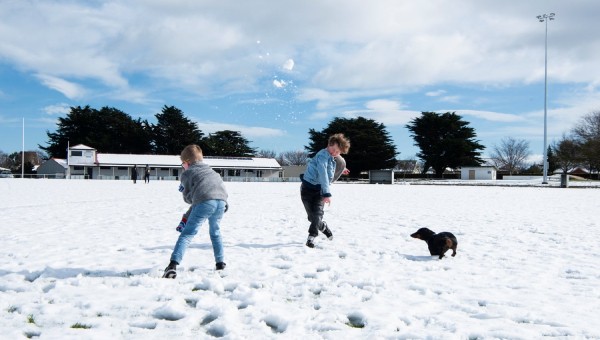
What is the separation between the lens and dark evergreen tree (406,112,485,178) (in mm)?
63250

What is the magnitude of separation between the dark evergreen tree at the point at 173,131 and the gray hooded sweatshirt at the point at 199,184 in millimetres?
69367

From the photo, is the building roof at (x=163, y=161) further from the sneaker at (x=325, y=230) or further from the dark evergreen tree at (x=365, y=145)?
the sneaker at (x=325, y=230)

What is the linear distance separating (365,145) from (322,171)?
59218mm

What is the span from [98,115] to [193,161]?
79.0m

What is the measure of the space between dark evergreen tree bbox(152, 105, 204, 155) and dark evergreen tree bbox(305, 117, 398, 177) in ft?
71.0

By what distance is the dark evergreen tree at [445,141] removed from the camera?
63250 millimetres

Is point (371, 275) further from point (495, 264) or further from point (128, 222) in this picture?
point (128, 222)

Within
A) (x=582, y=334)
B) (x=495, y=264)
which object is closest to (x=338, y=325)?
(x=582, y=334)

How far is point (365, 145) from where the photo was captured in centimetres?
6431

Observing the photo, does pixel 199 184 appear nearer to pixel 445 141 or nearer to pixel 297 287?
pixel 297 287

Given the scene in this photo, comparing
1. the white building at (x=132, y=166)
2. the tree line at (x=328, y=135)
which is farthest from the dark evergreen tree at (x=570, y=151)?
the white building at (x=132, y=166)

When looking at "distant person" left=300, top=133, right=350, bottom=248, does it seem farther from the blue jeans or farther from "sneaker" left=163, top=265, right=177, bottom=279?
"sneaker" left=163, top=265, right=177, bottom=279

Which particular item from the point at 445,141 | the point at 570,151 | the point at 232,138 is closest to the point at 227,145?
the point at 232,138

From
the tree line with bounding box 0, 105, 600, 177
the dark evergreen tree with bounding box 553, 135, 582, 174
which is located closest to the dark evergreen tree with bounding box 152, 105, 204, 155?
the tree line with bounding box 0, 105, 600, 177
